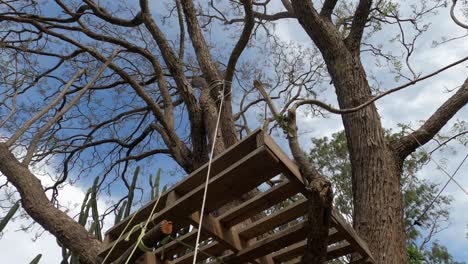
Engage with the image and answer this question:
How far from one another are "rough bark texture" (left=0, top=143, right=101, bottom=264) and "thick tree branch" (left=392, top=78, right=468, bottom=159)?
2215mm

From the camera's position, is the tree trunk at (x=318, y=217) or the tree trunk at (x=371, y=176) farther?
the tree trunk at (x=371, y=176)

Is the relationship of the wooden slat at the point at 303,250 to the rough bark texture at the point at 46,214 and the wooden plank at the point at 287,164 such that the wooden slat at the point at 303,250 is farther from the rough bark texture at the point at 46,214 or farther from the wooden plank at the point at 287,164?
the rough bark texture at the point at 46,214

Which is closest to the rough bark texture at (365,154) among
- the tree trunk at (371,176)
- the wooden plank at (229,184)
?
the tree trunk at (371,176)

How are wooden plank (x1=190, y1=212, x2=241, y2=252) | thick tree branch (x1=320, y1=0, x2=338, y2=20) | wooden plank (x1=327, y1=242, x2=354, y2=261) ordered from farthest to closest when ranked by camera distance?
thick tree branch (x1=320, y1=0, x2=338, y2=20), wooden plank (x1=327, y1=242, x2=354, y2=261), wooden plank (x1=190, y1=212, x2=241, y2=252)

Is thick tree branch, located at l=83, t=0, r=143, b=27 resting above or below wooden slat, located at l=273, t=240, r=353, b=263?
above

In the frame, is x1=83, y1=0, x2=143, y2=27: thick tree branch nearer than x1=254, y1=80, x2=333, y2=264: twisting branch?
No

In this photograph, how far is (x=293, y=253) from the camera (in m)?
2.74

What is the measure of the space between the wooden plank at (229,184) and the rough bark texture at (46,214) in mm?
835

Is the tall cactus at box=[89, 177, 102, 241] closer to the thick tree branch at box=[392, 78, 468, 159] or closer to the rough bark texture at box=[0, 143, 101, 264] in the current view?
the rough bark texture at box=[0, 143, 101, 264]

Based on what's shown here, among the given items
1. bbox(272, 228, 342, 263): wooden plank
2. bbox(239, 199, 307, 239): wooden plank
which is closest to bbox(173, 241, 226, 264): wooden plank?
bbox(239, 199, 307, 239): wooden plank

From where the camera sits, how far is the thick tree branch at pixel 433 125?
3.43m

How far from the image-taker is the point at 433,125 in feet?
11.3

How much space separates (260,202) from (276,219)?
0.59 ft

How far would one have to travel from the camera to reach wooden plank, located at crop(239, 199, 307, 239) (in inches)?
89.1
